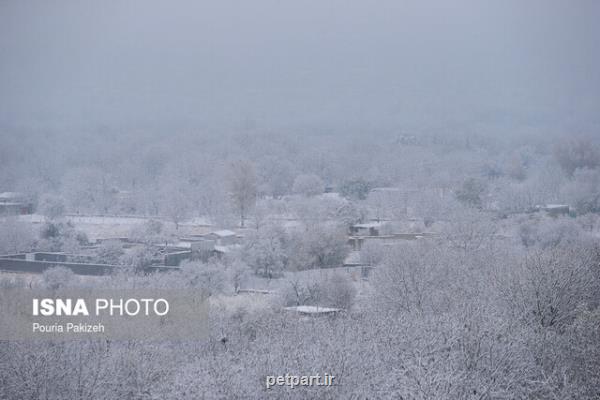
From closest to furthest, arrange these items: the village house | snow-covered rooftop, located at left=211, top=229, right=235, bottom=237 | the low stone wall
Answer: the low stone wall, snow-covered rooftop, located at left=211, top=229, right=235, bottom=237, the village house

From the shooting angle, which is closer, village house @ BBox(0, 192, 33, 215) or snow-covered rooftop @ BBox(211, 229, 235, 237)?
snow-covered rooftop @ BBox(211, 229, 235, 237)

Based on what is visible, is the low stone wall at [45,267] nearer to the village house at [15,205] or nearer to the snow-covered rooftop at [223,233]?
the snow-covered rooftop at [223,233]

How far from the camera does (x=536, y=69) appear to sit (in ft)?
522

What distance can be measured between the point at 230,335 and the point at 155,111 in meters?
124

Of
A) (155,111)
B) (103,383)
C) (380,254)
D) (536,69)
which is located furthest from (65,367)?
(536,69)

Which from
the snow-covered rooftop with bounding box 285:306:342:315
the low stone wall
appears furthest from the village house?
the snow-covered rooftop with bounding box 285:306:342:315

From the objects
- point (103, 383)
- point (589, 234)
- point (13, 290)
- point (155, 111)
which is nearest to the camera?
point (103, 383)

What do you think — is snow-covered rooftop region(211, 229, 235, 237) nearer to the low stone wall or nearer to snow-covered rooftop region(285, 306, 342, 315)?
the low stone wall

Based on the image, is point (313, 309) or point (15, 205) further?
point (15, 205)

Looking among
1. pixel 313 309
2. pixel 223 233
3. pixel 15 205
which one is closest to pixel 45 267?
pixel 223 233

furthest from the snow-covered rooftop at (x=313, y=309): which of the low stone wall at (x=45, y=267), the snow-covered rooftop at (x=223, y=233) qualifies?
the snow-covered rooftop at (x=223, y=233)

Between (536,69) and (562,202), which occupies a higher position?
(536,69)

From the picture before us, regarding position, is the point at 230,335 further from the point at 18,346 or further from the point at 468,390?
the point at 468,390

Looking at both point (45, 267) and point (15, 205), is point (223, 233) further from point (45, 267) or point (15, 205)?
point (15, 205)
